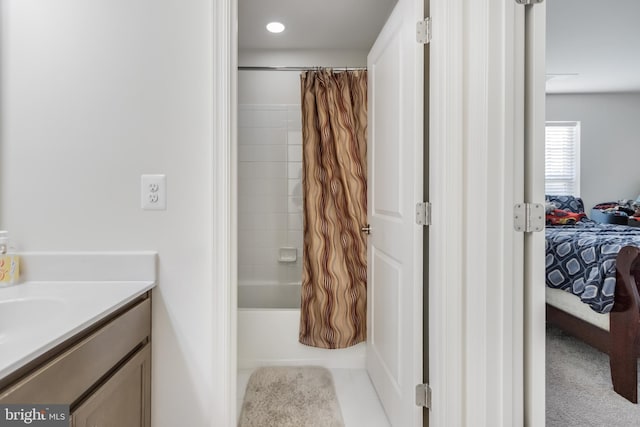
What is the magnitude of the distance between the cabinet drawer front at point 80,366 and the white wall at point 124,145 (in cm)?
20

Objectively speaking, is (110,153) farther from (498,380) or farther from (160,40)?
(498,380)

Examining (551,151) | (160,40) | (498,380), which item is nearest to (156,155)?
(160,40)

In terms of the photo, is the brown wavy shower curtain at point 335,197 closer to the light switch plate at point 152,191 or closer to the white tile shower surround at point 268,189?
the white tile shower surround at point 268,189

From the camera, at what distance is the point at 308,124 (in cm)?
251

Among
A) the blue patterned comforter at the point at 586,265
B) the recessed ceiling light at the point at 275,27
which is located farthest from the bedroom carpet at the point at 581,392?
the recessed ceiling light at the point at 275,27

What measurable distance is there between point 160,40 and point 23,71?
474 millimetres

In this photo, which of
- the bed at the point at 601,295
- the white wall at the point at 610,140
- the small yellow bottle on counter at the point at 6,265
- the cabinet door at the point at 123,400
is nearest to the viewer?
the cabinet door at the point at 123,400

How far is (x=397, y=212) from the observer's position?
1.63 meters

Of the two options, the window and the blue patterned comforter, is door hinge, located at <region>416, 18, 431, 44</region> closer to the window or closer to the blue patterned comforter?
the blue patterned comforter

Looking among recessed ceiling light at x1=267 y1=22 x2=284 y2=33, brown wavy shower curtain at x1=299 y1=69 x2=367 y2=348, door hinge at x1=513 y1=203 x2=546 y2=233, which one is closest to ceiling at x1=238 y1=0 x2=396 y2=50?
recessed ceiling light at x1=267 y1=22 x2=284 y2=33

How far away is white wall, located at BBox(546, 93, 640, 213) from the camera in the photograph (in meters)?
4.22

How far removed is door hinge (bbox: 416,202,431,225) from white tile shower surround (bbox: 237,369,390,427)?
1040mm

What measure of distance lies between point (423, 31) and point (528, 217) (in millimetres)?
832

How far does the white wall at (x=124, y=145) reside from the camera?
1200 mm
